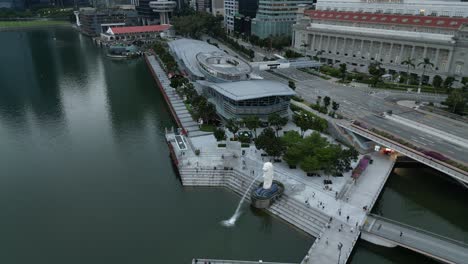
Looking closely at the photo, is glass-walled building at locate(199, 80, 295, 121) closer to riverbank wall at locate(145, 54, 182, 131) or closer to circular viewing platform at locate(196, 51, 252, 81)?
riverbank wall at locate(145, 54, 182, 131)

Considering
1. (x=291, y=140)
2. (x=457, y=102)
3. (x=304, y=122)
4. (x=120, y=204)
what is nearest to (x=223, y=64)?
(x=304, y=122)

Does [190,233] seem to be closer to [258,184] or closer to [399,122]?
[258,184]

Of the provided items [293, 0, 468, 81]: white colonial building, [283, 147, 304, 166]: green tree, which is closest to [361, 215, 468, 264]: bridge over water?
[283, 147, 304, 166]: green tree

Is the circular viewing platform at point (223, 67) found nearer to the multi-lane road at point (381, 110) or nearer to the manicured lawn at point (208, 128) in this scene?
the multi-lane road at point (381, 110)

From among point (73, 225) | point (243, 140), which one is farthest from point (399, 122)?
point (73, 225)

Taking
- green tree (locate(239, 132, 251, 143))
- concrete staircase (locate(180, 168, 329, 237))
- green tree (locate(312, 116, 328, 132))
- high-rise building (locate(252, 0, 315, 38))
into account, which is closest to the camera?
concrete staircase (locate(180, 168, 329, 237))

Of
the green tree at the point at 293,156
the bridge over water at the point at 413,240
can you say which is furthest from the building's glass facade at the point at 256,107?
the bridge over water at the point at 413,240

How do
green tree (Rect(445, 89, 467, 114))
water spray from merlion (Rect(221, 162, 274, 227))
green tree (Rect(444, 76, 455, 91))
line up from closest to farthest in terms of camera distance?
water spray from merlion (Rect(221, 162, 274, 227))
green tree (Rect(445, 89, 467, 114))
green tree (Rect(444, 76, 455, 91))
